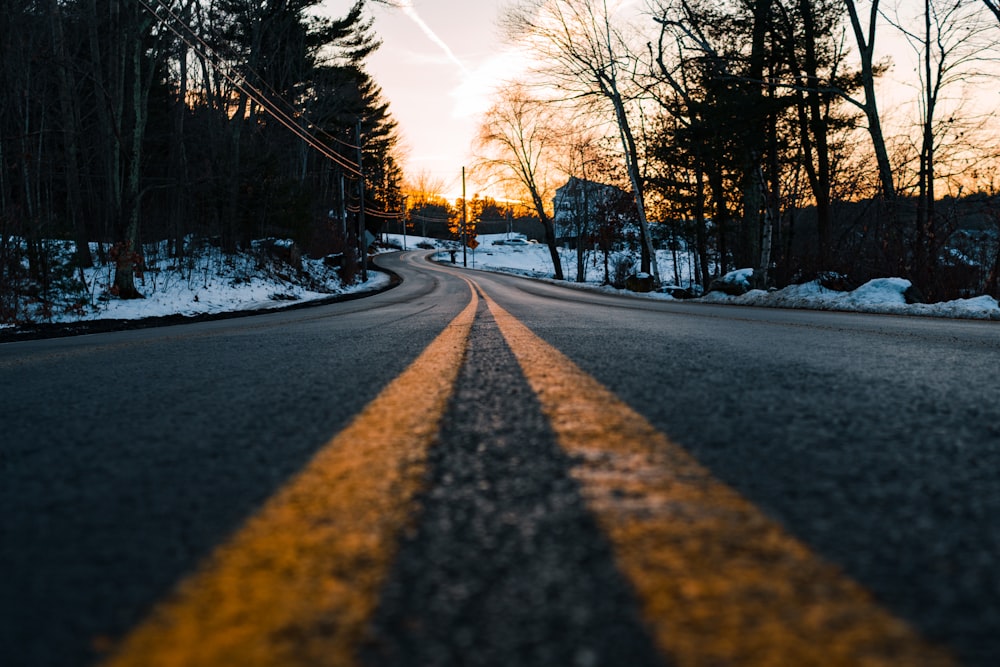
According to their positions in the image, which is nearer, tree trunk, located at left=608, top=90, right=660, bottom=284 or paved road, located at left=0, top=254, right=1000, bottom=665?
paved road, located at left=0, top=254, right=1000, bottom=665

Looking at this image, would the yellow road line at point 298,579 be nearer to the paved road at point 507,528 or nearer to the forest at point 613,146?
the paved road at point 507,528

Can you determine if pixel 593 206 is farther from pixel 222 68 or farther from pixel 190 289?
pixel 190 289

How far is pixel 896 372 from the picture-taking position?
2.64m

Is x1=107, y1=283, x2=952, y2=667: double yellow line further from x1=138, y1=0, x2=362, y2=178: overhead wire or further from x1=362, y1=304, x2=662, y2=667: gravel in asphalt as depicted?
x1=138, y1=0, x2=362, y2=178: overhead wire

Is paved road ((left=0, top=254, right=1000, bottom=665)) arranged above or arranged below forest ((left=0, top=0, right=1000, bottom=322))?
below

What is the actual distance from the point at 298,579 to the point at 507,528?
0.31 m

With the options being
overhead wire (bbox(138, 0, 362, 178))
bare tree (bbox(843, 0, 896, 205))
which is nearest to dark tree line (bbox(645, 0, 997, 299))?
bare tree (bbox(843, 0, 896, 205))

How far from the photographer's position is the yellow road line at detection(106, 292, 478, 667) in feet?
1.94

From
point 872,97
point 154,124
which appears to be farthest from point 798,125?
point 154,124

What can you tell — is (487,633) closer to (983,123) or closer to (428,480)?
(428,480)

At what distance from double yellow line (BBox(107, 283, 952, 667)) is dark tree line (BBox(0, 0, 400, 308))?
12.0m

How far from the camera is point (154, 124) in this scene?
92.2 ft

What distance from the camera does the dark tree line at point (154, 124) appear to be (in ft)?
43.5

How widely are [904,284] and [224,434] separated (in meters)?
11.6
